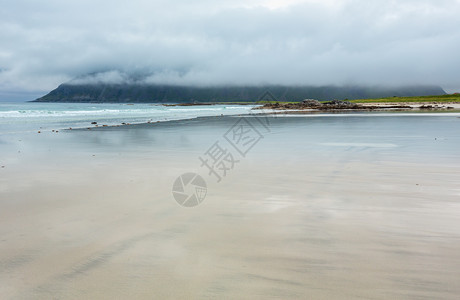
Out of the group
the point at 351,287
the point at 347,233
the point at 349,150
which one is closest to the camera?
the point at 351,287

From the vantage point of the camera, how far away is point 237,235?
426 cm

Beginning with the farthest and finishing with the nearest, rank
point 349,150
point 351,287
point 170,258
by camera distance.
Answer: point 349,150, point 170,258, point 351,287

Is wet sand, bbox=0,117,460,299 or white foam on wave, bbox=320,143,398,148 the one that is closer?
wet sand, bbox=0,117,460,299

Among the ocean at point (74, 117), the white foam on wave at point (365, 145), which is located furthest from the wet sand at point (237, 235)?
the ocean at point (74, 117)

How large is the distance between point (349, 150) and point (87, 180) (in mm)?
8378

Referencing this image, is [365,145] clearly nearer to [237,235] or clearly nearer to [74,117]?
[237,235]

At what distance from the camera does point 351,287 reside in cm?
308

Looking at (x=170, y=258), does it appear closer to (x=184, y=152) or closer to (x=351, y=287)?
(x=351, y=287)

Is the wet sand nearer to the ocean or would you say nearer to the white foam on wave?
the white foam on wave

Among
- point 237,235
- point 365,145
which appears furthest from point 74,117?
point 237,235

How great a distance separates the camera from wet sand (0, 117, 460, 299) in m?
3.16

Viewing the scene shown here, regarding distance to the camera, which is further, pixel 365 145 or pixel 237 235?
pixel 365 145

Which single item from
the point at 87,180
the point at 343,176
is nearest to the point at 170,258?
the point at 87,180

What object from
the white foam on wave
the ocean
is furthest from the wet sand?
the ocean
